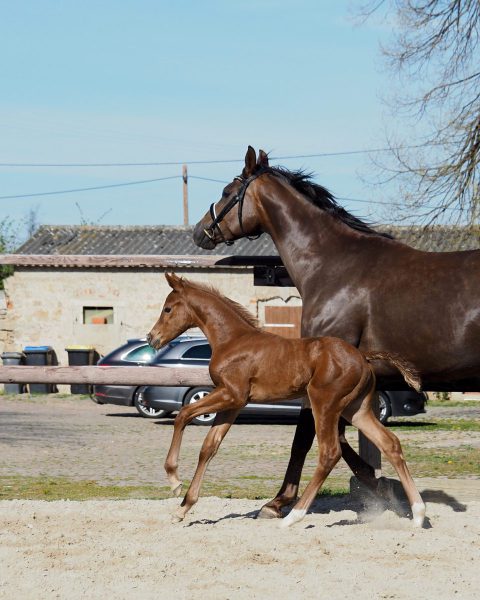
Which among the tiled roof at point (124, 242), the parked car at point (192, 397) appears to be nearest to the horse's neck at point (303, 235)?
the parked car at point (192, 397)

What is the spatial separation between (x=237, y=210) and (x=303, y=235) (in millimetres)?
605

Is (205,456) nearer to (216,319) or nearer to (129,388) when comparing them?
(216,319)

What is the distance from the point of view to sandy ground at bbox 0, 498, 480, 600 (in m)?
5.77

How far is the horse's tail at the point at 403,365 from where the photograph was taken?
7.24 m

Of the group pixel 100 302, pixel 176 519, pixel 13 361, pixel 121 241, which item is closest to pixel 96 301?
pixel 100 302

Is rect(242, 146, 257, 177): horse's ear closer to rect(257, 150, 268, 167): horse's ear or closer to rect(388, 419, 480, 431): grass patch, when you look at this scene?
rect(257, 150, 268, 167): horse's ear

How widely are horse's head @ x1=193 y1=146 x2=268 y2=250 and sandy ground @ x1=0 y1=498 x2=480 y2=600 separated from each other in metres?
2.21

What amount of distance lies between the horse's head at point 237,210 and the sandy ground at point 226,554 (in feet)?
7.26

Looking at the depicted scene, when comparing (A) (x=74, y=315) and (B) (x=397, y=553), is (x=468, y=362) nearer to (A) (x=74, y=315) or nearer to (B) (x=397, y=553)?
(B) (x=397, y=553)

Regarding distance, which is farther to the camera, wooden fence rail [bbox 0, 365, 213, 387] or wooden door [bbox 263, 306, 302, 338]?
wooden door [bbox 263, 306, 302, 338]

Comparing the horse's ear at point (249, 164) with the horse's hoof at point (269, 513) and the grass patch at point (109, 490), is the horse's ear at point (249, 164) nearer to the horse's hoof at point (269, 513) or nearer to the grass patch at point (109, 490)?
the horse's hoof at point (269, 513)

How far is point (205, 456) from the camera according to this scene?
7504 millimetres

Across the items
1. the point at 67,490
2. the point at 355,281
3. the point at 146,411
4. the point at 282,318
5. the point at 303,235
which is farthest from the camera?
the point at 282,318

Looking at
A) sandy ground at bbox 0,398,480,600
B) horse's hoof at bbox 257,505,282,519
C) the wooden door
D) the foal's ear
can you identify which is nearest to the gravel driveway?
sandy ground at bbox 0,398,480,600
